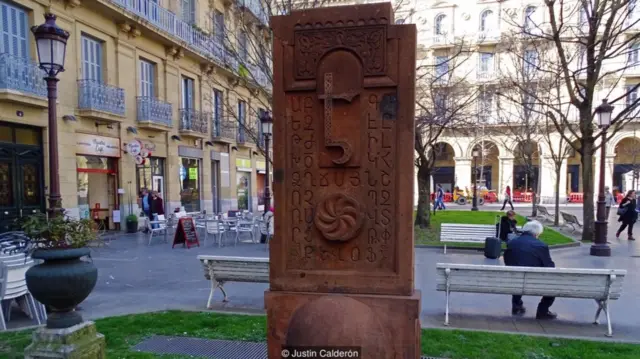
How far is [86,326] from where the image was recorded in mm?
4301

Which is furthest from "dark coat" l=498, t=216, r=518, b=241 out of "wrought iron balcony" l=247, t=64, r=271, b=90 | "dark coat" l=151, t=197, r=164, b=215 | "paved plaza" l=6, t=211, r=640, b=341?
"dark coat" l=151, t=197, r=164, b=215

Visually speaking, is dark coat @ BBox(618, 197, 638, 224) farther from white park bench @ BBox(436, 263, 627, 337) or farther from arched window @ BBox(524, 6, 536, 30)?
white park bench @ BBox(436, 263, 627, 337)

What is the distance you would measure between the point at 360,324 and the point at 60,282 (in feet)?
10.1

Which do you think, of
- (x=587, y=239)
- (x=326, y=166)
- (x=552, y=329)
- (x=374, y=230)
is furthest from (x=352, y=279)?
(x=587, y=239)

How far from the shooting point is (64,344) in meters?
4.06

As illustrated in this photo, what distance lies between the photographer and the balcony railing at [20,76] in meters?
12.0

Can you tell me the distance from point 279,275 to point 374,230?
79 centimetres

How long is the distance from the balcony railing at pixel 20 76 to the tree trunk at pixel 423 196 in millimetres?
13679

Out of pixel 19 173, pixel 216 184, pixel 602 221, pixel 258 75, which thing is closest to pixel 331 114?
pixel 602 221

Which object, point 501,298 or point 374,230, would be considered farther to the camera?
point 501,298

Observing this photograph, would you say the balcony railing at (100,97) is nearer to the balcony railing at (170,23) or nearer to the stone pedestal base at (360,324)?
the balcony railing at (170,23)

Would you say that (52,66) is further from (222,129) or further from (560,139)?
(560,139)

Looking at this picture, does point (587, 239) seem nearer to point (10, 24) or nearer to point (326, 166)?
point (326, 166)

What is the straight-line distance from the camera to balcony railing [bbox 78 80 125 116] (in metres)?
15.1
